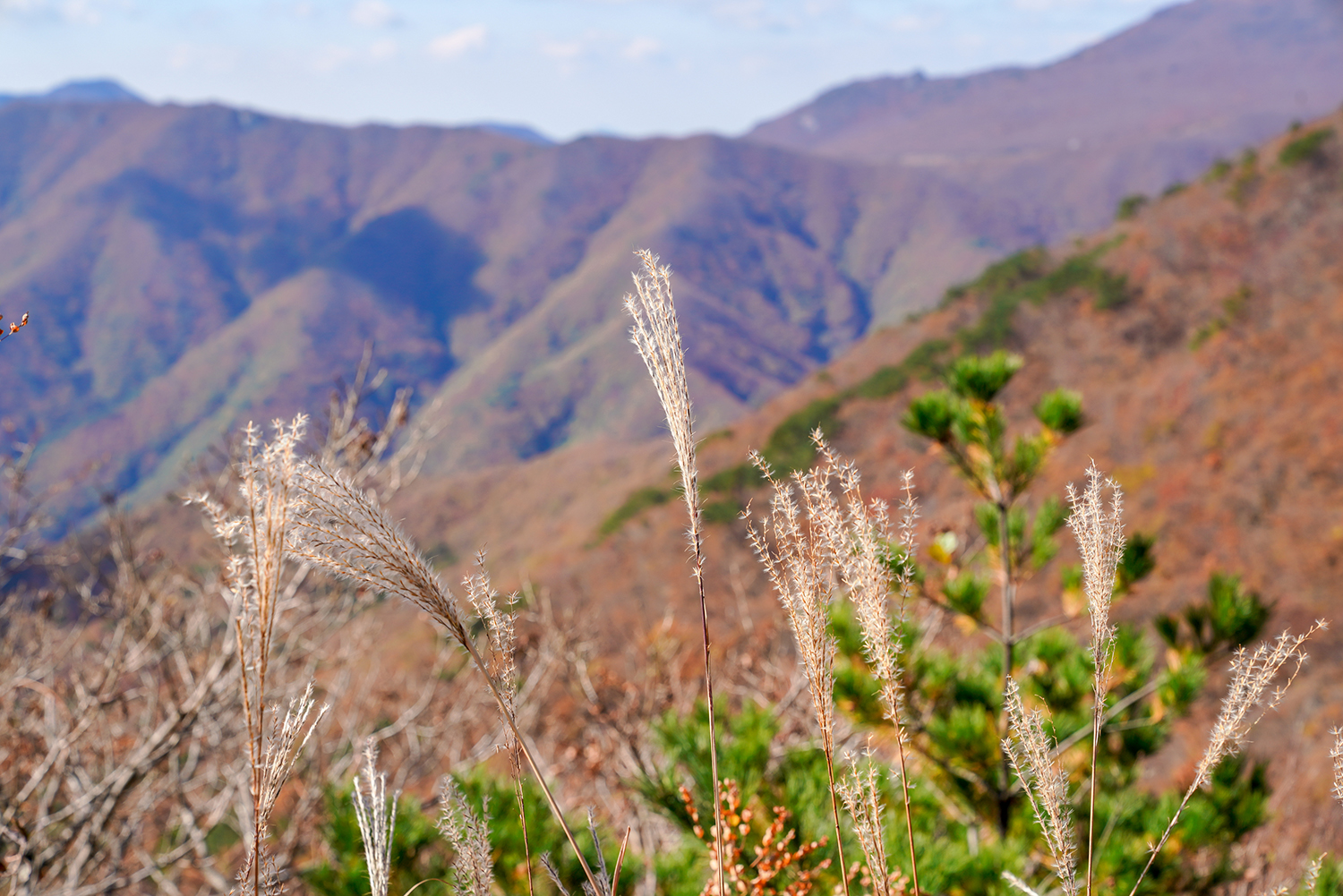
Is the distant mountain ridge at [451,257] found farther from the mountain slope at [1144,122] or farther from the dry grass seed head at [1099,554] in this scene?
the dry grass seed head at [1099,554]

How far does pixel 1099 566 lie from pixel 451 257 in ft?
522

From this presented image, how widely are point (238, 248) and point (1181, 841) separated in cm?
17591

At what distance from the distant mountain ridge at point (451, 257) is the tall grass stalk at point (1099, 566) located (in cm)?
9824

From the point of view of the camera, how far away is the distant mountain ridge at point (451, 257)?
114 m

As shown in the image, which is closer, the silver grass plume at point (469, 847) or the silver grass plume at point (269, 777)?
the silver grass plume at point (269, 777)

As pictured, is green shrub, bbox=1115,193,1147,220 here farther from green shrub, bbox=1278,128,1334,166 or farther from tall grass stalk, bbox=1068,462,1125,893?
tall grass stalk, bbox=1068,462,1125,893

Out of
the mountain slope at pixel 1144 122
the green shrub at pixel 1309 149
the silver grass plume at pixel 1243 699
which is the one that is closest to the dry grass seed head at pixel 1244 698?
the silver grass plume at pixel 1243 699

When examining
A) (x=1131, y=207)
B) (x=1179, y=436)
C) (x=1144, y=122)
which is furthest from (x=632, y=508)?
(x=1144, y=122)

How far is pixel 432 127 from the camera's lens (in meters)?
181

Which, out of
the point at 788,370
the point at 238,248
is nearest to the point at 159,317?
the point at 238,248

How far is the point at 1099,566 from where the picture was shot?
3.34 feet

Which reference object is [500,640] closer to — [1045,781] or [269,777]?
[269,777]

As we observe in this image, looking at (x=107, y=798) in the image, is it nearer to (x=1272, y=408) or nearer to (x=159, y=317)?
(x=1272, y=408)

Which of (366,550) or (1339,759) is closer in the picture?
(366,550)
